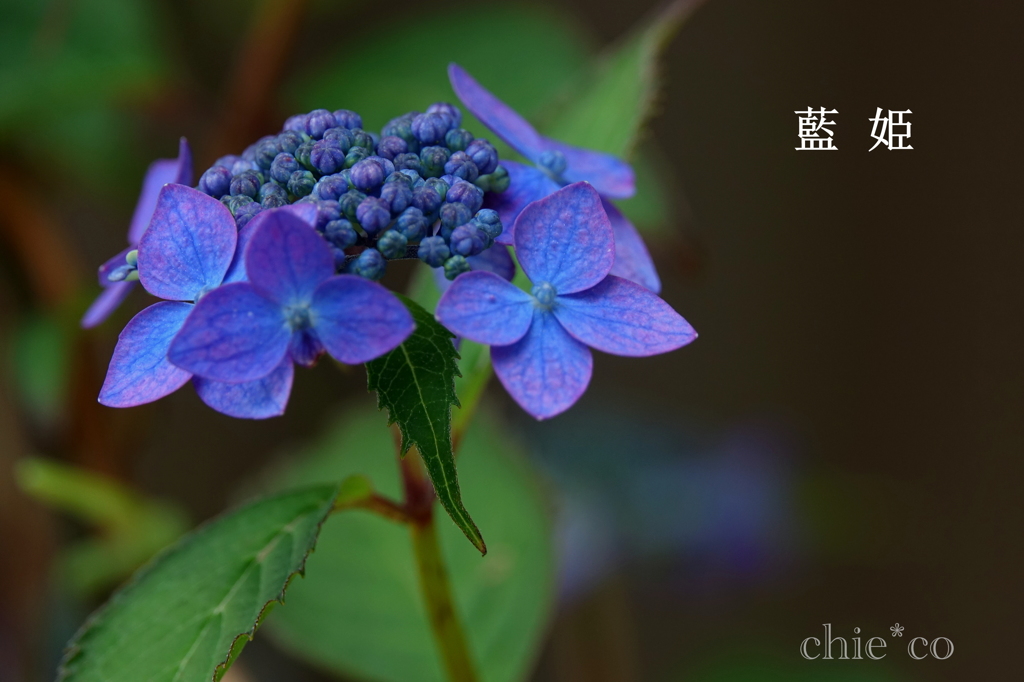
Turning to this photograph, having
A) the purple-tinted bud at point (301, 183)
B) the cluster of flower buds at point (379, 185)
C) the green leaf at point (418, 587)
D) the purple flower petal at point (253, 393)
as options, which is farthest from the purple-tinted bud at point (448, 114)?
the green leaf at point (418, 587)

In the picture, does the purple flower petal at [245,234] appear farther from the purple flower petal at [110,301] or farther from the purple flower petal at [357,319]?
the purple flower petal at [110,301]

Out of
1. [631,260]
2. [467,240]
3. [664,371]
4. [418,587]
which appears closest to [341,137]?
[467,240]

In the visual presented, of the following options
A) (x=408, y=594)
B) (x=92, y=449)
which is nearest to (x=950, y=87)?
(x=408, y=594)

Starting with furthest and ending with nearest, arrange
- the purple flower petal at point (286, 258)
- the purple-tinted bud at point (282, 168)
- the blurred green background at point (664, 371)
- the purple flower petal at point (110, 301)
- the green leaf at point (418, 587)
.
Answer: the blurred green background at point (664, 371)
the green leaf at point (418, 587)
the purple flower petal at point (110, 301)
the purple-tinted bud at point (282, 168)
the purple flower petal at point (286, 258)

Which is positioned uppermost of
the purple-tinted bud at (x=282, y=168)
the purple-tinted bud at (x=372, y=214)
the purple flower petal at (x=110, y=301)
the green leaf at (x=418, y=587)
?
the purple-tinted bud at (x=282, y=168)

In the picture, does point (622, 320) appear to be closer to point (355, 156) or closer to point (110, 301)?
point (355, 156)

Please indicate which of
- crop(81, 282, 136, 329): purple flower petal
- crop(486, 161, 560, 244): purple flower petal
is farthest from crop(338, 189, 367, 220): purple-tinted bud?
crop(81, 282, 136, 329): purple flower petal
